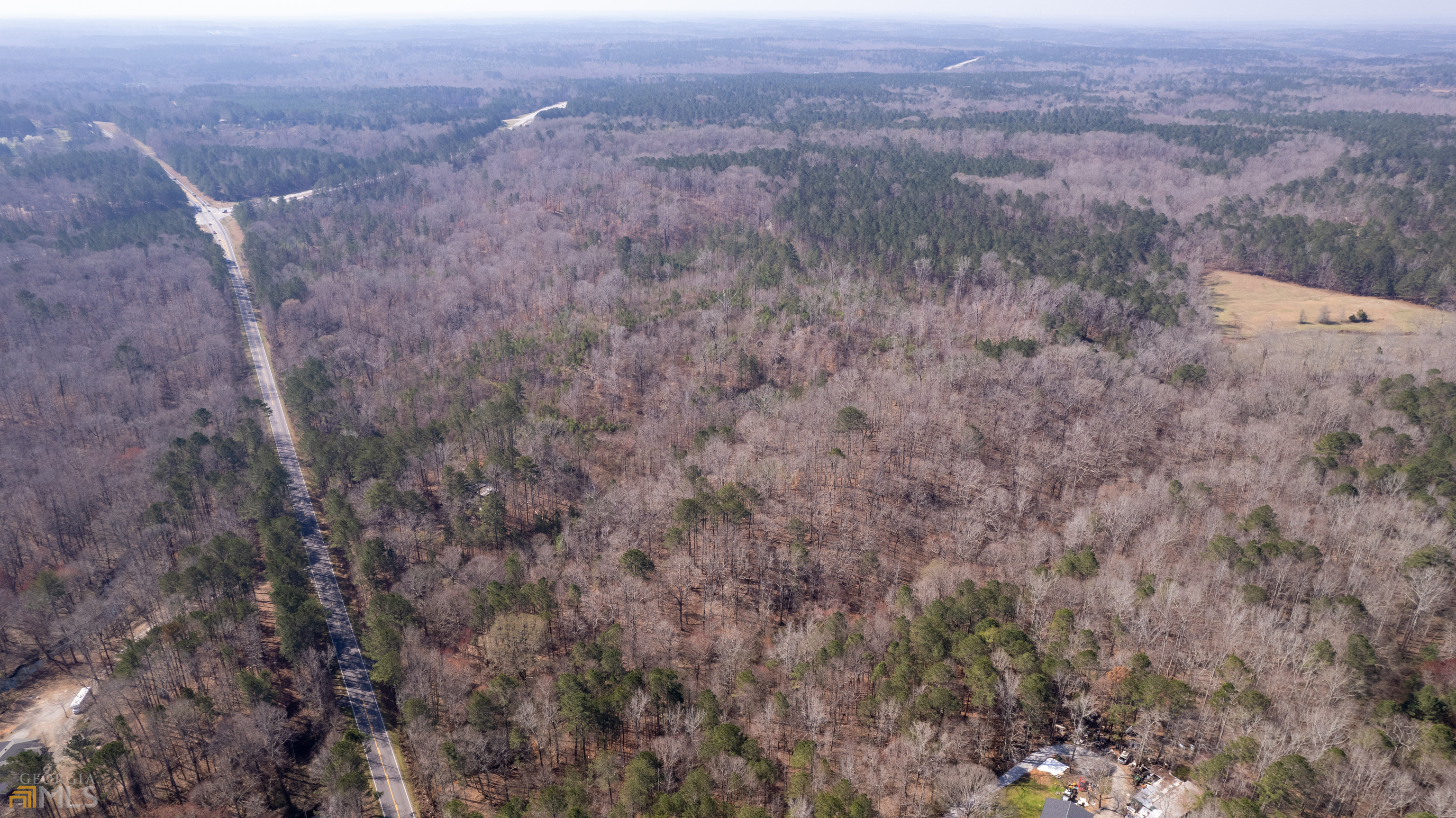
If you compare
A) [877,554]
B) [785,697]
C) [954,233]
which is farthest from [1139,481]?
[954,233]

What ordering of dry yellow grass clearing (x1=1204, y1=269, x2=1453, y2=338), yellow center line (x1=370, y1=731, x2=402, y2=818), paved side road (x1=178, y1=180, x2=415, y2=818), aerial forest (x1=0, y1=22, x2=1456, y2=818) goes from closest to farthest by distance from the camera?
aerial forest (x1=0, y1=22, x2=1456, y2=818) → yellow center line (x1=370, y1=731, x2=402, y2=818) → paved side road (x1=178, y1=180, x2=415, y2=818) → dry yellow grass clearing (x1=1204, y1=269, x2=1453, y2=338)

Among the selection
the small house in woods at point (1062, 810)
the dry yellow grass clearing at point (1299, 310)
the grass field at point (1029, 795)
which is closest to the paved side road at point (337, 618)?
the grass field at point (1029, 795)

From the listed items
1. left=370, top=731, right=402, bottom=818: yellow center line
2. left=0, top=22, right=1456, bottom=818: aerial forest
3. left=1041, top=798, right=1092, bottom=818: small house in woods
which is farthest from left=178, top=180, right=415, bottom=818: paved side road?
left=1041, top=798, right=1092, bottom=818: small house in woods

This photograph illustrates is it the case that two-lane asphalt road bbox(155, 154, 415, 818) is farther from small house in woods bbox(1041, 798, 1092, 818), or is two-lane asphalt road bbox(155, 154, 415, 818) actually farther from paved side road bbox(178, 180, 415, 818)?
small house in woods bbox(1041, 798, 1092, 818)

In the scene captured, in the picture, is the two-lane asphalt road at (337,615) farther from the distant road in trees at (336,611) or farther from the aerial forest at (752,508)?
the aerial forest at (752,508)

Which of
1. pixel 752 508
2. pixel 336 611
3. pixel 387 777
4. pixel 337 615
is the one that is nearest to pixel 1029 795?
pixel 752 508
